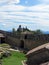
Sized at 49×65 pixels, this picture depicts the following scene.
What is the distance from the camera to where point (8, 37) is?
49188mm

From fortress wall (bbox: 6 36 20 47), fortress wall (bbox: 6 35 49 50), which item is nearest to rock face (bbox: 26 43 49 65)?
fortress wall (bbox: 6 35 49 50)

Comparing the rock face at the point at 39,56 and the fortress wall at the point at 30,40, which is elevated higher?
the rock face at the point at 39,56

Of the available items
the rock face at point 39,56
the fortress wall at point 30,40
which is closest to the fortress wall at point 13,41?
the fortress wall at point 30,40

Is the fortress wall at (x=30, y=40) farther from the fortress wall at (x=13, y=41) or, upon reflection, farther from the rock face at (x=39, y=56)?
the rock face at (x=39, y=56)

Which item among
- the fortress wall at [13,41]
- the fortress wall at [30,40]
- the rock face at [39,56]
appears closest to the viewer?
the rock face at [39,56]

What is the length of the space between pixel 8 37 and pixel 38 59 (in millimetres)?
43425

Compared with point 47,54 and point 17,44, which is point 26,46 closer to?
point 17,44

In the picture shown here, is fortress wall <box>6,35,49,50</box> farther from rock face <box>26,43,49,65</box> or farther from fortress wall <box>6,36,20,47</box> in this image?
rock face <box>26,43,49,65</box>

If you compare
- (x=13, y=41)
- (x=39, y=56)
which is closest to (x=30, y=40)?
(x=13, y=41)

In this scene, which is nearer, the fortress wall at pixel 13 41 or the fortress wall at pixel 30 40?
the fortress wall at pixel 30 40

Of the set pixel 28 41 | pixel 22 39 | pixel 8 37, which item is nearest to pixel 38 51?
pixel 28 41

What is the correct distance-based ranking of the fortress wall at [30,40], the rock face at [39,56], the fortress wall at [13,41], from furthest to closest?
the fortress wall at [13,41]
the fortress wall at [30,40]
the rock face at [39,56]

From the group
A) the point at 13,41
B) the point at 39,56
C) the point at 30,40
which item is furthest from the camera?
the point at 13,41

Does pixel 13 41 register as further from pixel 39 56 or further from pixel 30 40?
pixel 39 56
